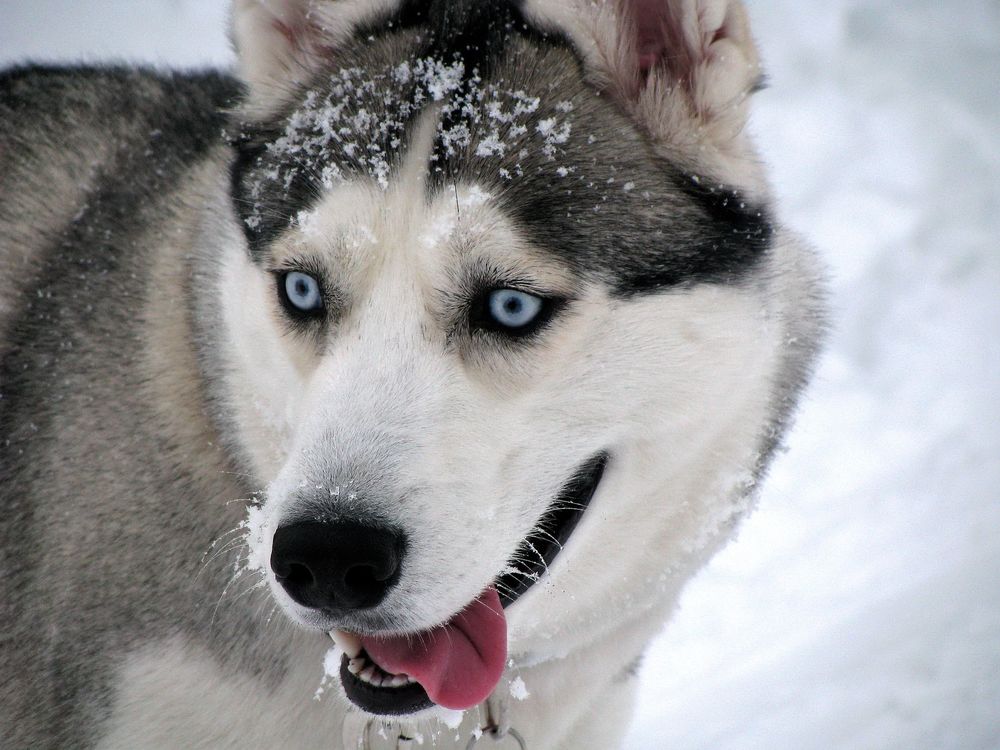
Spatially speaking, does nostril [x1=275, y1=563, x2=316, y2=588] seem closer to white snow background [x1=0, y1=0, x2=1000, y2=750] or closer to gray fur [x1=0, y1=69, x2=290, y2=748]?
gray fur [x1=0, y1=69, x2=290, y2=748]

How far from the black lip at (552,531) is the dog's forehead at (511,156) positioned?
347mm

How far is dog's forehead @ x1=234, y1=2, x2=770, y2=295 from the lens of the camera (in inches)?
59.3

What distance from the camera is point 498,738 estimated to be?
183cm

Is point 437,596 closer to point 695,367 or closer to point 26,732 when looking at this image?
point 695,367

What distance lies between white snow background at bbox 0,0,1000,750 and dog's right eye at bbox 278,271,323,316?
1.00 metres

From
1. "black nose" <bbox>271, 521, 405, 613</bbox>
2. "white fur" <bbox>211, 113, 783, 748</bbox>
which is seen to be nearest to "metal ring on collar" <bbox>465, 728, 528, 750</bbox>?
"white fur" <bbox>211, 113, 783, 748</bbox>

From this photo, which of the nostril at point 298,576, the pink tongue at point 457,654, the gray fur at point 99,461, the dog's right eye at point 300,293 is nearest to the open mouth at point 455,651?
the pink tongue at point 457,654

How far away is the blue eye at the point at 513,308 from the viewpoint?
1501mm

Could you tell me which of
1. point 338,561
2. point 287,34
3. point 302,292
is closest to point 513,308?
point 302,292

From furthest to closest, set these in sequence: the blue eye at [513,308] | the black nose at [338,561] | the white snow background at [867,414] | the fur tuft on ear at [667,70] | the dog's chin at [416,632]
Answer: the white snow background at [867,414], the fur tuft on ear at [667,70], the blue eye at [513,308], the dog's chin at [416,632], the black nose at [338,561]

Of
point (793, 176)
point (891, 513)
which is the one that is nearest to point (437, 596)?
point (891, 513)

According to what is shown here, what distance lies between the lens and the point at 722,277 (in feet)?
5.36

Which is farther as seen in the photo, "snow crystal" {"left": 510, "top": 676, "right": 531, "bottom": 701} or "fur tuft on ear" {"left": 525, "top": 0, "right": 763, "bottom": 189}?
"snow crystal" {"left": 510, "top": 676, "right": 531, "bottom": 701}

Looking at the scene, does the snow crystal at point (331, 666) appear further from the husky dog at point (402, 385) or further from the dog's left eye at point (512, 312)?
the dog's left eye at point (512, 312)
